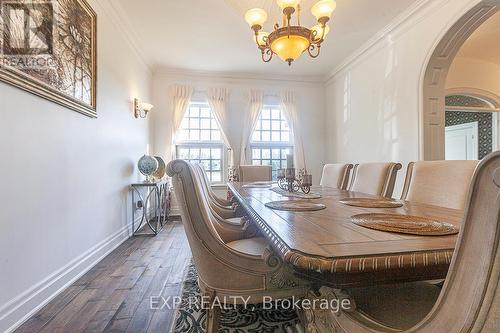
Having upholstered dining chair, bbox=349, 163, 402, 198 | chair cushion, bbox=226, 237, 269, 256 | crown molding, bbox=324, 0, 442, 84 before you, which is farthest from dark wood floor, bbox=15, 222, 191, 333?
crown molding, bbox=324, 0, 442, 84

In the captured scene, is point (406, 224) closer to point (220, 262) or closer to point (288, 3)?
point (220, 262)

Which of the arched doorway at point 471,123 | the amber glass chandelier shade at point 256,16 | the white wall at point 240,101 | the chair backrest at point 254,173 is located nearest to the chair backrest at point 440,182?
the amber glass chandelier shade at point 256,16

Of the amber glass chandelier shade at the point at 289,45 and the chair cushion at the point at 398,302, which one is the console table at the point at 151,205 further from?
the chair cushion at the point at 398,302

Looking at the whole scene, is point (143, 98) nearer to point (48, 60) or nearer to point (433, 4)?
point (48, 60)

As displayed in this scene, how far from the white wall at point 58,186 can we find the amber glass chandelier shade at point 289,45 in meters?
1.85

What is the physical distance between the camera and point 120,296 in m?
1.84

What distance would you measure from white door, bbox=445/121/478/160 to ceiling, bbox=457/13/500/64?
1.41 m

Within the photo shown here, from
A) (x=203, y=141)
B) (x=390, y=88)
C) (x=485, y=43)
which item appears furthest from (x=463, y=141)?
(x=203, y=141)

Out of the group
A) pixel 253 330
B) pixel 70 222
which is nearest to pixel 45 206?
pixel 70 222

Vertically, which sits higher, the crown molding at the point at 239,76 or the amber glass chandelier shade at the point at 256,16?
the crown molding at the point at 239,76

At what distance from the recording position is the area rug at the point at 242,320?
4.76ft

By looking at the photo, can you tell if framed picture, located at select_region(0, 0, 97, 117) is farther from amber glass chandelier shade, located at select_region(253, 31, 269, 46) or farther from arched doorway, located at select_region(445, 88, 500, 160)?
arched doorway, located at select_region(445, 88, 500, 160)

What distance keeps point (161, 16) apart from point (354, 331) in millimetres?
3558

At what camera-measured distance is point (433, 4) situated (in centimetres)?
273
